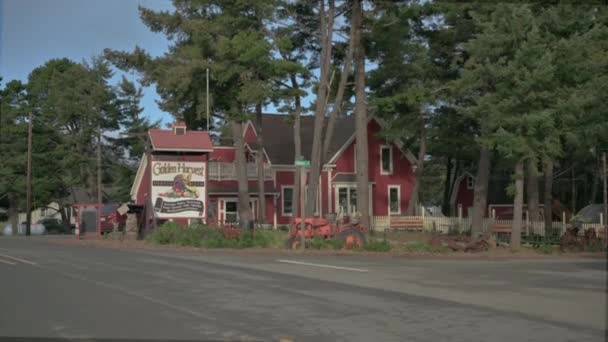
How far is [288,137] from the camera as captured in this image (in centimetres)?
5306

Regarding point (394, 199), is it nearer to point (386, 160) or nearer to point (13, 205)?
point (386, 160)

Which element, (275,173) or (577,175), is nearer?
(275,173)

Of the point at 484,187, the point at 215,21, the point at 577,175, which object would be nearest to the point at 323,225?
the point at 484,187

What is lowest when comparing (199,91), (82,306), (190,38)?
(82,306)

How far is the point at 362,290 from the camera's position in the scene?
13750mm

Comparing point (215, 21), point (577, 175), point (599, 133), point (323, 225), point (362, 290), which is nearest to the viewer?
point (362, 290)

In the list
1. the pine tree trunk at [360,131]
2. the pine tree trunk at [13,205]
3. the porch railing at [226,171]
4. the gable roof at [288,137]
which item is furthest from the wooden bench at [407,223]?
the pine tree trunk at [13,205]

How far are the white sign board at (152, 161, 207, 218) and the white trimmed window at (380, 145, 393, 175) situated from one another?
21774mm

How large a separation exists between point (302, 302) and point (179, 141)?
66.5 feet

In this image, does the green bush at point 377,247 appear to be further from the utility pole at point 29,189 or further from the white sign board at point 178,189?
the utility pole at point 29,189

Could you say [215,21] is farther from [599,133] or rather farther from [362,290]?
[362,290]

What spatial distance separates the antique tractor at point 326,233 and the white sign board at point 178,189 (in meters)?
6.42

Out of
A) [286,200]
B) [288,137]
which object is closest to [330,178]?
[286,200]

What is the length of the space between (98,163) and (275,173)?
19960mm
